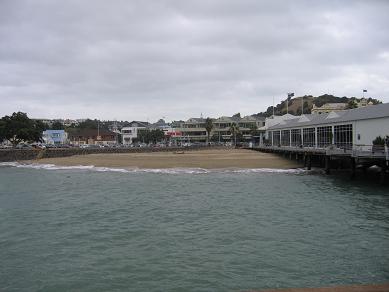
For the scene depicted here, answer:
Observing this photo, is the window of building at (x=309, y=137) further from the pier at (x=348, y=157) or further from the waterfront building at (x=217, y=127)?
the waterfront building at (x=217, y=127)

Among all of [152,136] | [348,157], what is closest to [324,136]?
[348,157]

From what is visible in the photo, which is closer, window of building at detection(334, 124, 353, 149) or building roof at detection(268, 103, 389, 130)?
building roof at detection(268, 103, 389, 130)

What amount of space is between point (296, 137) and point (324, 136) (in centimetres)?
1384

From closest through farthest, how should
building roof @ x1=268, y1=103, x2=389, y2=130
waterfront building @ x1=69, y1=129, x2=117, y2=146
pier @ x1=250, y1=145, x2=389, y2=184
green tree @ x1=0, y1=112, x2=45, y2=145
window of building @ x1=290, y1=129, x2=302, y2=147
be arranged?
pier @ x1=250, y1=145, x2=389, y2=184 < building roof @ x1=268, y1=103, x2=389, y2=130 < window of building @ x1=290, y1=129, x2=302, y2=147 < green tree @ x1=0, y1=112, x2=45, y2=145 < waterfront building @ x1=69, y1=129, x2=117, y2=146

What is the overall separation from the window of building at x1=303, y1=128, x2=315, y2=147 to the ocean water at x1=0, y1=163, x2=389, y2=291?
34221 mm

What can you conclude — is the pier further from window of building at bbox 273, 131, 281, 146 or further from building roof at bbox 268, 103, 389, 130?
window of building at bbox 273, 131, 281, 146

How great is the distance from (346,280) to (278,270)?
213cm

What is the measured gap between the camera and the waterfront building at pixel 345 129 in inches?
1933

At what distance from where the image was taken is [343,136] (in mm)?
57688

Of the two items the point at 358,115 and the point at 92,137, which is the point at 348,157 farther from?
the point at 92,137

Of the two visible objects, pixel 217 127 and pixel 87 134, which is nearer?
pixel 87 134

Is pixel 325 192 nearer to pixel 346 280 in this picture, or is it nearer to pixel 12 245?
pixel 346 280

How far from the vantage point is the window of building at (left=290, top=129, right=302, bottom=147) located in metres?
76.2

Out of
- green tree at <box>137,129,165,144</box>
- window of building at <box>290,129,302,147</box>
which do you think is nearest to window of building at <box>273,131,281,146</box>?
window of building at <box>290,129,302,147</box>
